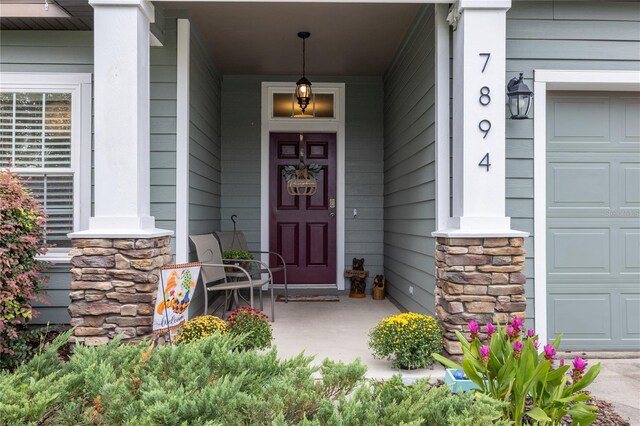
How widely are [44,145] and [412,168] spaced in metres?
3.28

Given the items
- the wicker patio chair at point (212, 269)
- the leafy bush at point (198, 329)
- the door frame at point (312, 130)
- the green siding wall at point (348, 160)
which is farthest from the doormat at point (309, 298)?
the leafy bush at point (198, 329)

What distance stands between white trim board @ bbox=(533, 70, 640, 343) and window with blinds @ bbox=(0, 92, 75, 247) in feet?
12.5

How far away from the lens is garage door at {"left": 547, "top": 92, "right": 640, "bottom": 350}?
3758 mm

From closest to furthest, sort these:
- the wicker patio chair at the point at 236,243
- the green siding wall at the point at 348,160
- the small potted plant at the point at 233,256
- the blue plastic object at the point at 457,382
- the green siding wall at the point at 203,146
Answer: the blue plastic object at the point at 457,382
the green siding wall at the point at 203,146
the small potted plant at the point at 233,256
the wicker patio chair at the point at 236,243
the green siding wall at the point at 348,160

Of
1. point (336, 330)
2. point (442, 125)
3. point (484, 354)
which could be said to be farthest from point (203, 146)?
point (484, 354)

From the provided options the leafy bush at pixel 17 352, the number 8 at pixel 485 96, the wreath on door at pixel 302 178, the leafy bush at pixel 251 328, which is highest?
the number 8 at pixel 485 96

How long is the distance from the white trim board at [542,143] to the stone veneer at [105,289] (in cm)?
290

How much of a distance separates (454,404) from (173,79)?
12.0 ft

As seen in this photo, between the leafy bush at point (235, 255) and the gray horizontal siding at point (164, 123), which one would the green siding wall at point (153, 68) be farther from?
the leafy bush at point (235, 255)

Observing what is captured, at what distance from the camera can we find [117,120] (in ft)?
10.5

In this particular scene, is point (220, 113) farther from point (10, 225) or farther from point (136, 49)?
point (10, 225)

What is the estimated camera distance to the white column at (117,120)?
320cm

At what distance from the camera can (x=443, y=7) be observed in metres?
3.63

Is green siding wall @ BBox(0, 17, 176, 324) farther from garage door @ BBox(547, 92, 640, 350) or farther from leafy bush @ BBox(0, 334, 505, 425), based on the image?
garage door @ BBox(547, 92, 640, 350)
